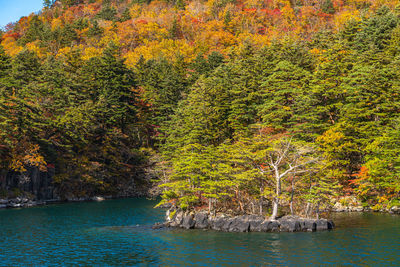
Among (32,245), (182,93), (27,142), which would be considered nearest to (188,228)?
(32,245)

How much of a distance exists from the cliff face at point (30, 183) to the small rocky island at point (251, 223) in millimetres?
31737

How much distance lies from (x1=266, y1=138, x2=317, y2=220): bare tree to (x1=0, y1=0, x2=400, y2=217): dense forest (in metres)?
0.16

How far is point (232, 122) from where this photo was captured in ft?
193

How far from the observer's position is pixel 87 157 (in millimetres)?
65188

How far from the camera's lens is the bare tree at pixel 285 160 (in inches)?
1303

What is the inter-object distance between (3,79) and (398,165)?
6442cm

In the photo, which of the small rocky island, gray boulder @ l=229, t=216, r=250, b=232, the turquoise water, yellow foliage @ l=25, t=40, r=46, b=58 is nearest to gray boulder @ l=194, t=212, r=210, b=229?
the small rocky island

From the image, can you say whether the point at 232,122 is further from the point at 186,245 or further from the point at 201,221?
the point at 186,245

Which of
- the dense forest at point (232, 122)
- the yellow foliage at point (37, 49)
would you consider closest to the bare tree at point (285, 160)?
the dense forest at point (232, 122)

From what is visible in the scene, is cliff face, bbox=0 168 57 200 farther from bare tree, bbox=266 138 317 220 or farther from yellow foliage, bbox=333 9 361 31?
yellow foliage, bbox=333 9 361 31

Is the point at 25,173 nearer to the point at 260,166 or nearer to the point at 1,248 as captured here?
the point at 1,248

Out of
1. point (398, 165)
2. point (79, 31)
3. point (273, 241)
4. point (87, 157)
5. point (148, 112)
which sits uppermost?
point (79, 31)

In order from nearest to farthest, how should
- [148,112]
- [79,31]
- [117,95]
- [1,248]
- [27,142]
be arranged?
1. [1,248]
2. [27,142]
3. [117,95]
4. [148,112]
5. [79,31]

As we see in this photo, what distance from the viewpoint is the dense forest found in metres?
36.1
